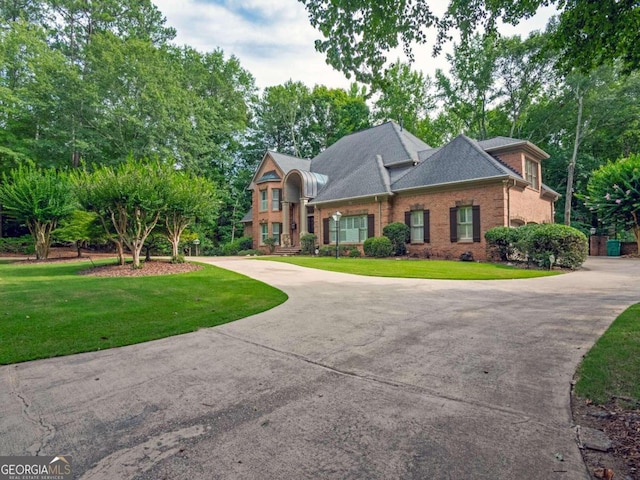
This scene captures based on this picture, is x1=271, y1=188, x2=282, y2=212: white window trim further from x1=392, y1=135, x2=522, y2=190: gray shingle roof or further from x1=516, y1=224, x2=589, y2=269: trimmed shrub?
x1=516, y1=224, x2=589, y2=269: trimmed shrub

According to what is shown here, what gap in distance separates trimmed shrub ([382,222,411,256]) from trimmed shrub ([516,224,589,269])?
6503mm

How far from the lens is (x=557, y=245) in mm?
12773

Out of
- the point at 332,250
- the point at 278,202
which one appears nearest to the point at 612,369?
the point at 332,250

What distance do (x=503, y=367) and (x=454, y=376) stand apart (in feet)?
1.96

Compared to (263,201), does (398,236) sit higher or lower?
lower

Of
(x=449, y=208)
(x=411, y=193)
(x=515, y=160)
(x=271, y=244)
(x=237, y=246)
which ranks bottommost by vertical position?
(x=237, y=246)

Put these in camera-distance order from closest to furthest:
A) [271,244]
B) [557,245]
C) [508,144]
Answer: [557,245], [508,144], [271,244]

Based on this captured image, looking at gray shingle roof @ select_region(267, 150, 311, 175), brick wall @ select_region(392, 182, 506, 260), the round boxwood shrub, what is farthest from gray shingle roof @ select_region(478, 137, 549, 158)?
gray shingle roof @ select_region(267, 150, 311, 175)

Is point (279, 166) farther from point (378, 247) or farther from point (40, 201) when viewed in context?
point (40, 201)

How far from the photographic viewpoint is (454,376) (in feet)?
10.5

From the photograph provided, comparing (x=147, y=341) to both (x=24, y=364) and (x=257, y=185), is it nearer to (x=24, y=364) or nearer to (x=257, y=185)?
(x=24, y=364)

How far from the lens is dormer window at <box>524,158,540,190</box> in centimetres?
1886

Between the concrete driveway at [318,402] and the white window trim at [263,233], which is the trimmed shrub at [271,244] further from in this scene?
the concrete driveway at [318,402]

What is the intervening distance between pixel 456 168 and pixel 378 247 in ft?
19.0
